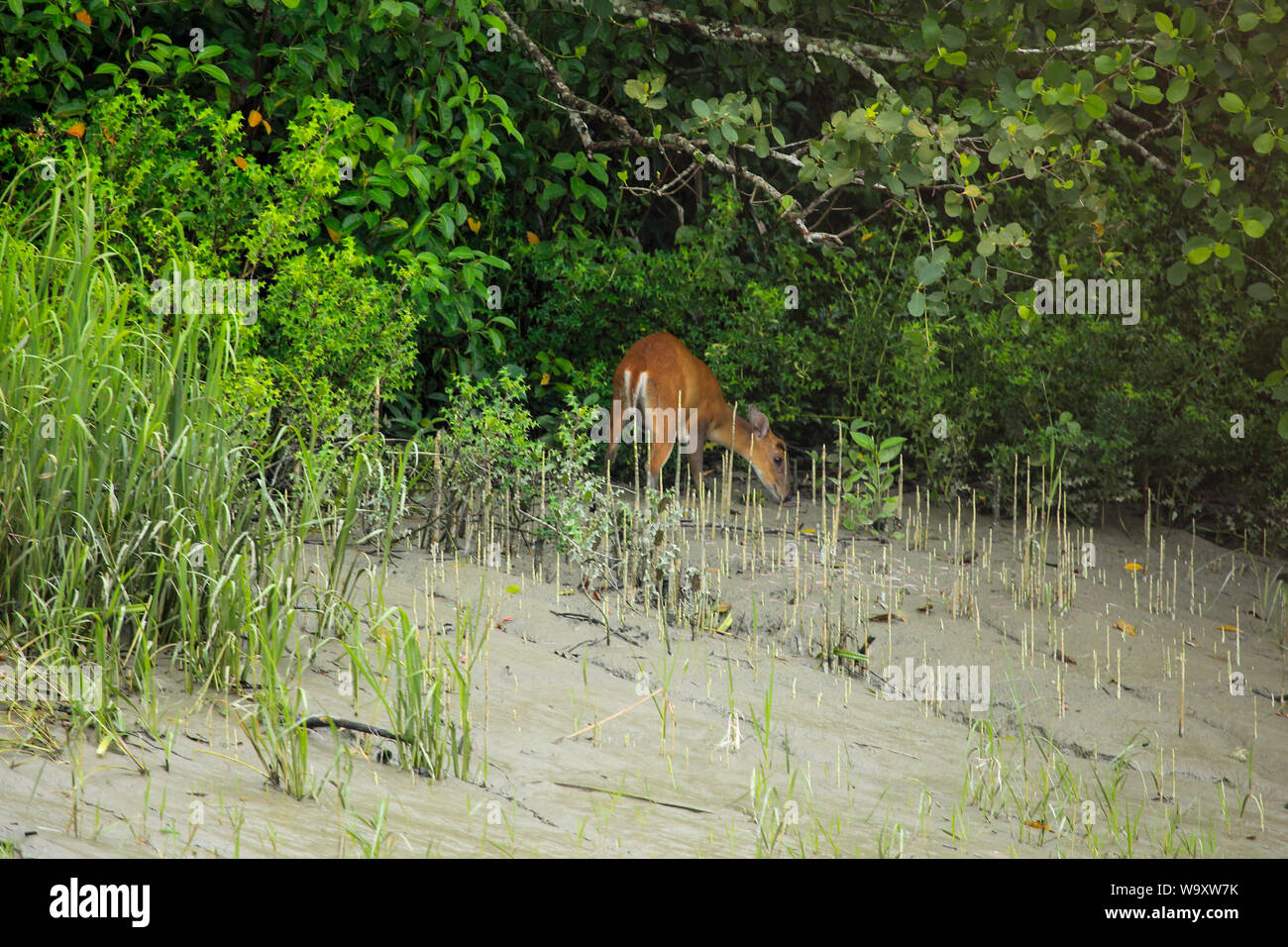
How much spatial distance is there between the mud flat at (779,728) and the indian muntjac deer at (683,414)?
64 cm

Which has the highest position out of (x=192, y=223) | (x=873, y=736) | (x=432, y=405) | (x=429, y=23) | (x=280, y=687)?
(x=429, y=23)

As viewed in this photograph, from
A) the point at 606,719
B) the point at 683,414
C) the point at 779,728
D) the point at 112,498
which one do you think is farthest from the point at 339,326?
the point at 779,728

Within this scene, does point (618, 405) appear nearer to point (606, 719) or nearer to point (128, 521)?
point (606, 719)

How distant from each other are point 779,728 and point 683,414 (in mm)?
3500

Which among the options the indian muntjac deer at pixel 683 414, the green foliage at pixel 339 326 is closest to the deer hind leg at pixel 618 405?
the indian muntjac deer at pixel 683 414

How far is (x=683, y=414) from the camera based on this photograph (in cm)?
791

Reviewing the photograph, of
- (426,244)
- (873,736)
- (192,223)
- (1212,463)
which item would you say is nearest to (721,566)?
(873,736)

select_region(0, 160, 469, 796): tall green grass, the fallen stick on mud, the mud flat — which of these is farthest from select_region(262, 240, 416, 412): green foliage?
the fallen stick on mud

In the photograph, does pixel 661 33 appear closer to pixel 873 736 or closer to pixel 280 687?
pixel 873 736

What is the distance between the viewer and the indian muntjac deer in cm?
757

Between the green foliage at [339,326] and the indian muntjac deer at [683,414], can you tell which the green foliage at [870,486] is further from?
the green foliage at [339,326]
